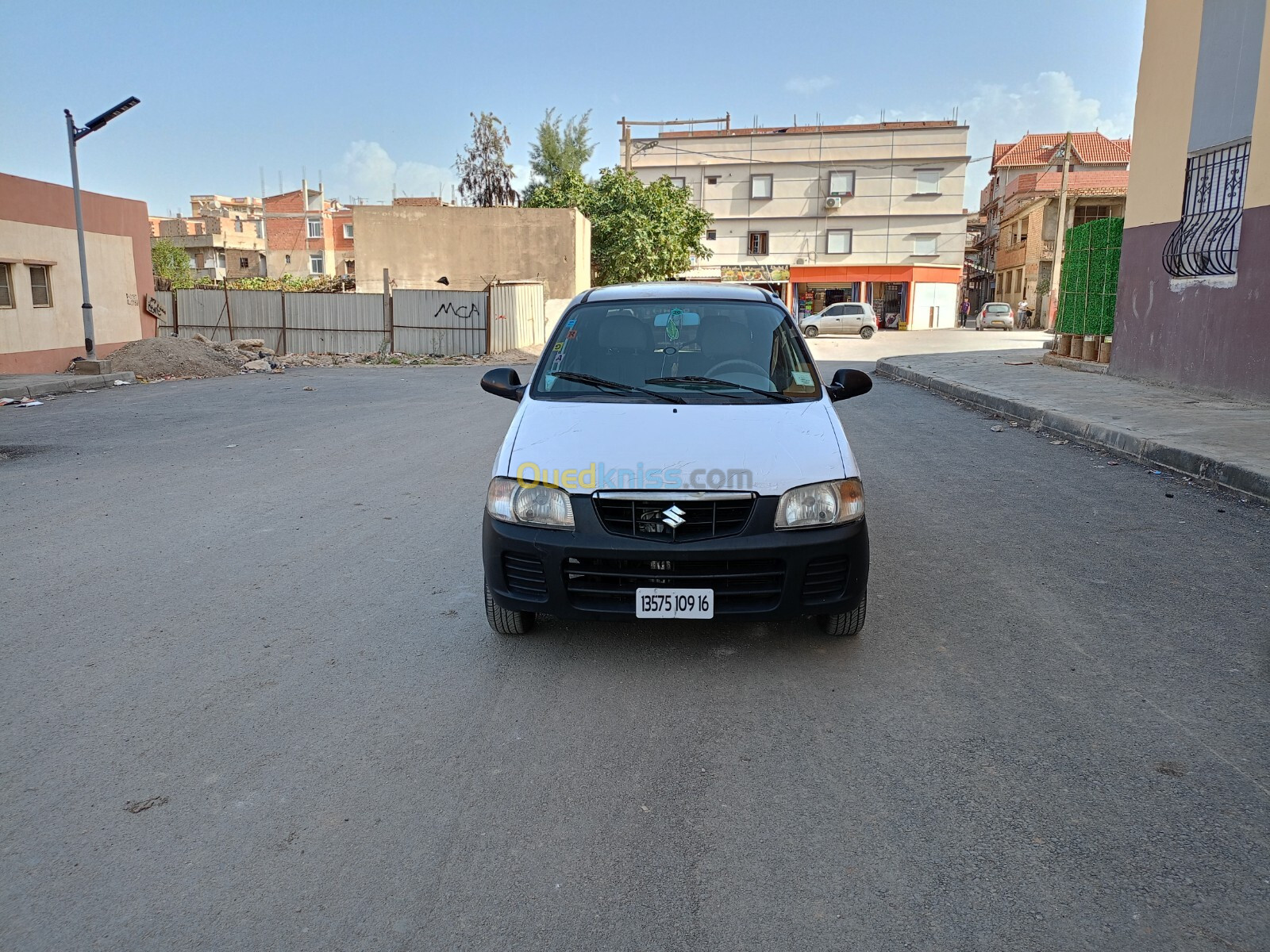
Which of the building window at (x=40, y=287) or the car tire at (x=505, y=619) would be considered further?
the building window at (x=40, y=287)

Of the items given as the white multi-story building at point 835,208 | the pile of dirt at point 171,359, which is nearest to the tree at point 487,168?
the white multi-story building at point 835,208

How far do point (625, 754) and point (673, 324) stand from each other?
2621mm

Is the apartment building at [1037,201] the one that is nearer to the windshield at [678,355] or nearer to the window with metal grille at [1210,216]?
the window with metal grille at [1210,216]

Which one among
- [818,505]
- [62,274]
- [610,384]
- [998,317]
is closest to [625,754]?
[818,505]

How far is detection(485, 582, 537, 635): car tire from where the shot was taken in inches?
163

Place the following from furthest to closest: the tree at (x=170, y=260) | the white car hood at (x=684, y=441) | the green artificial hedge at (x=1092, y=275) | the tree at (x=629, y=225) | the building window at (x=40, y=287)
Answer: the tree at (x=170, y=260) < the tree at (x=629, y=225) < the building window at (x=40, y=287) < the green artificial hedge at (x=1092, y=275) < the white car hood at (x=684, y=441)

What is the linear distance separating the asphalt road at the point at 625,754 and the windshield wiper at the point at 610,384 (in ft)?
3.65

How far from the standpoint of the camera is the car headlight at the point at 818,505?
380 centimetres

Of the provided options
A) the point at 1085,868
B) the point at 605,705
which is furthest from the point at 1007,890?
the point at 605,705

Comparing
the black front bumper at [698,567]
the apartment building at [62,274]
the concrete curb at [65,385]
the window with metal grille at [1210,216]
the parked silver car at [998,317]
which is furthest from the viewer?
the parked silver car at [998,317]

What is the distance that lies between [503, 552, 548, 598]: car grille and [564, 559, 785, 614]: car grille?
0.38ft

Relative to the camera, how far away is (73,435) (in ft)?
36.1

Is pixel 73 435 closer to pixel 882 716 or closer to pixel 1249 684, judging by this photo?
pixel 882 716

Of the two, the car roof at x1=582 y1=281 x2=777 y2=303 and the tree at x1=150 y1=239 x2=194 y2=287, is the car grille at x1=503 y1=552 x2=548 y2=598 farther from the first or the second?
the tree at x1=150 y1=239 x2=194 y2=287
